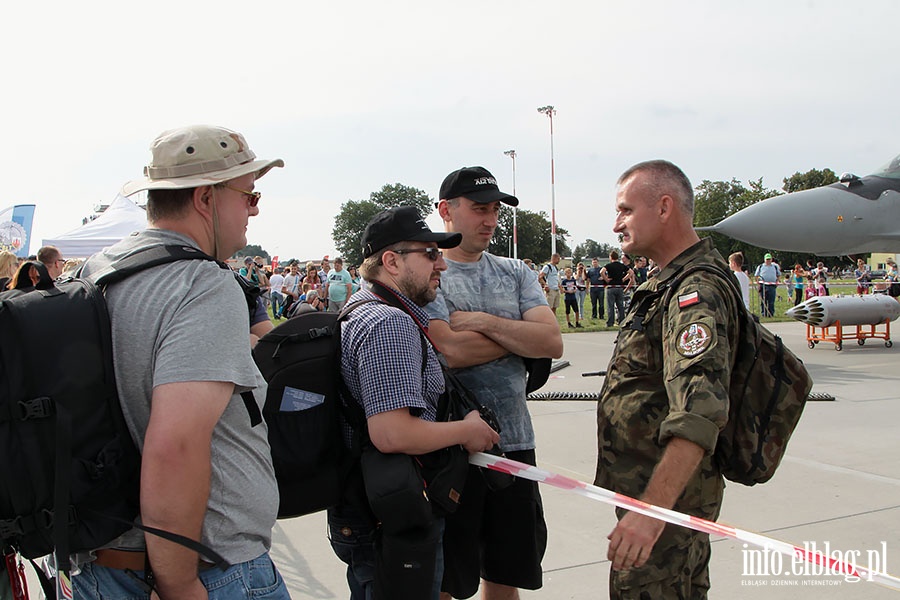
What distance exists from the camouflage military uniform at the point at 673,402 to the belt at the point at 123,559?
4.41 ft

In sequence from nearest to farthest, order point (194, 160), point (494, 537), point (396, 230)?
point (194, 160), point (396, 230), point (494, 537)

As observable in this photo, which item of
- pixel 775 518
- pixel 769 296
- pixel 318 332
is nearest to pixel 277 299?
pixel 769 296

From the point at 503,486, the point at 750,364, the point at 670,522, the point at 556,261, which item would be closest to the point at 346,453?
the point at 503,486

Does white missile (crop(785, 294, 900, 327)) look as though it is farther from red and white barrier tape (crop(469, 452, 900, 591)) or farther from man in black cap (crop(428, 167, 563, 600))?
red and white barrier tape (crop(469, 452, 900, 591))

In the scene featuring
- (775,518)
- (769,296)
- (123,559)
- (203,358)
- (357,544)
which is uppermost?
(203,358)

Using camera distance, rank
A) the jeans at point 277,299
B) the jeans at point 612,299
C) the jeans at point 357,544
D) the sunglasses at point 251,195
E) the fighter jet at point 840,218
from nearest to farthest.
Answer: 1. the sunglasses at point 251,195
2. the jeans at point 357,544
3. the fighter jet at point 840,218
4. the jeans at point 612,299
5. the jeans at point 277,299

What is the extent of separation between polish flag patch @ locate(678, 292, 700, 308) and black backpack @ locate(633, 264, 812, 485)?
9 centimetres

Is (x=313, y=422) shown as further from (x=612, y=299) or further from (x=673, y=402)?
(x=612, y=299)

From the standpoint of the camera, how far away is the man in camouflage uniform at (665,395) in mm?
1904

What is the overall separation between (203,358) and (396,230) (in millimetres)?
1063

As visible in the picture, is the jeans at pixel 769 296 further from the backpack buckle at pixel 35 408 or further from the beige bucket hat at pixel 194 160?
the backpack buckle at pixel 35 408

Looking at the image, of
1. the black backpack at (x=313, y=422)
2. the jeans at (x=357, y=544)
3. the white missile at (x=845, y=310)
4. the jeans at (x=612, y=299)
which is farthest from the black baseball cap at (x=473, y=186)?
the jeans at (x=612, y=299)

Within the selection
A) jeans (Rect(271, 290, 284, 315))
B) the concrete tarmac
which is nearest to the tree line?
jeans (Rect(271, 290, 284, 315))

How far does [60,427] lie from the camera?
1.28 m
